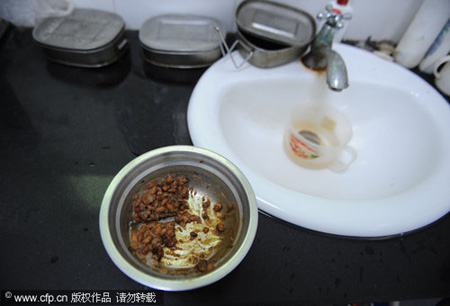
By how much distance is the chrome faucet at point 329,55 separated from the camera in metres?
0.72

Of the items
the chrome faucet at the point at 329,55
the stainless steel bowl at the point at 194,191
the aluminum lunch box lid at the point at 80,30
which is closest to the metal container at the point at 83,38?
the aluminum lunch box lid at the point at 80,30

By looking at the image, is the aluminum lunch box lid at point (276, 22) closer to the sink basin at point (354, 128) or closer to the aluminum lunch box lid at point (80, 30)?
the sink basin at point (354, 128)

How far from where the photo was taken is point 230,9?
92cm

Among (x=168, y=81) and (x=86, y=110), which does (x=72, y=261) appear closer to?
(x=86, y=110)

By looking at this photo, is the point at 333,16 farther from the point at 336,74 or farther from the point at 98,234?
the point at 98,234

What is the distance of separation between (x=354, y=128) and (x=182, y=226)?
2.37ft

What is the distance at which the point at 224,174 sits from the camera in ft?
1.81

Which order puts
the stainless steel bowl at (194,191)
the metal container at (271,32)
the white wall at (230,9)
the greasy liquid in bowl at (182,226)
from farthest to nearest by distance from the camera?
the white wall at (230,9) < the metal container at (271,32) < the greasy liquid in bowl at (182,226) < the stainless steel bowl at (194,191)

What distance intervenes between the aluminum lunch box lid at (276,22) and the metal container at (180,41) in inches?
3.7

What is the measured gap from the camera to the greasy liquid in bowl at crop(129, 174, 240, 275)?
1.72 ft

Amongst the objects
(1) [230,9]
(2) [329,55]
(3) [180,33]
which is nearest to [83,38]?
(3) [180,33]

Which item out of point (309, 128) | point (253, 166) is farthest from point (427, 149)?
point (253, 166)

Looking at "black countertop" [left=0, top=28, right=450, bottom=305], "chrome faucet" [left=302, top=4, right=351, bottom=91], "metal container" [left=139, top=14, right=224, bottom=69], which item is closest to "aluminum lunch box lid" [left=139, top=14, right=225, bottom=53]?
"metal container" [left=139, top=14, right=224, bottom=69]

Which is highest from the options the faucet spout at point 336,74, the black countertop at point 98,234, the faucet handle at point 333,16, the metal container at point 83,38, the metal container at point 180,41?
the faucet handle at point 333,16
